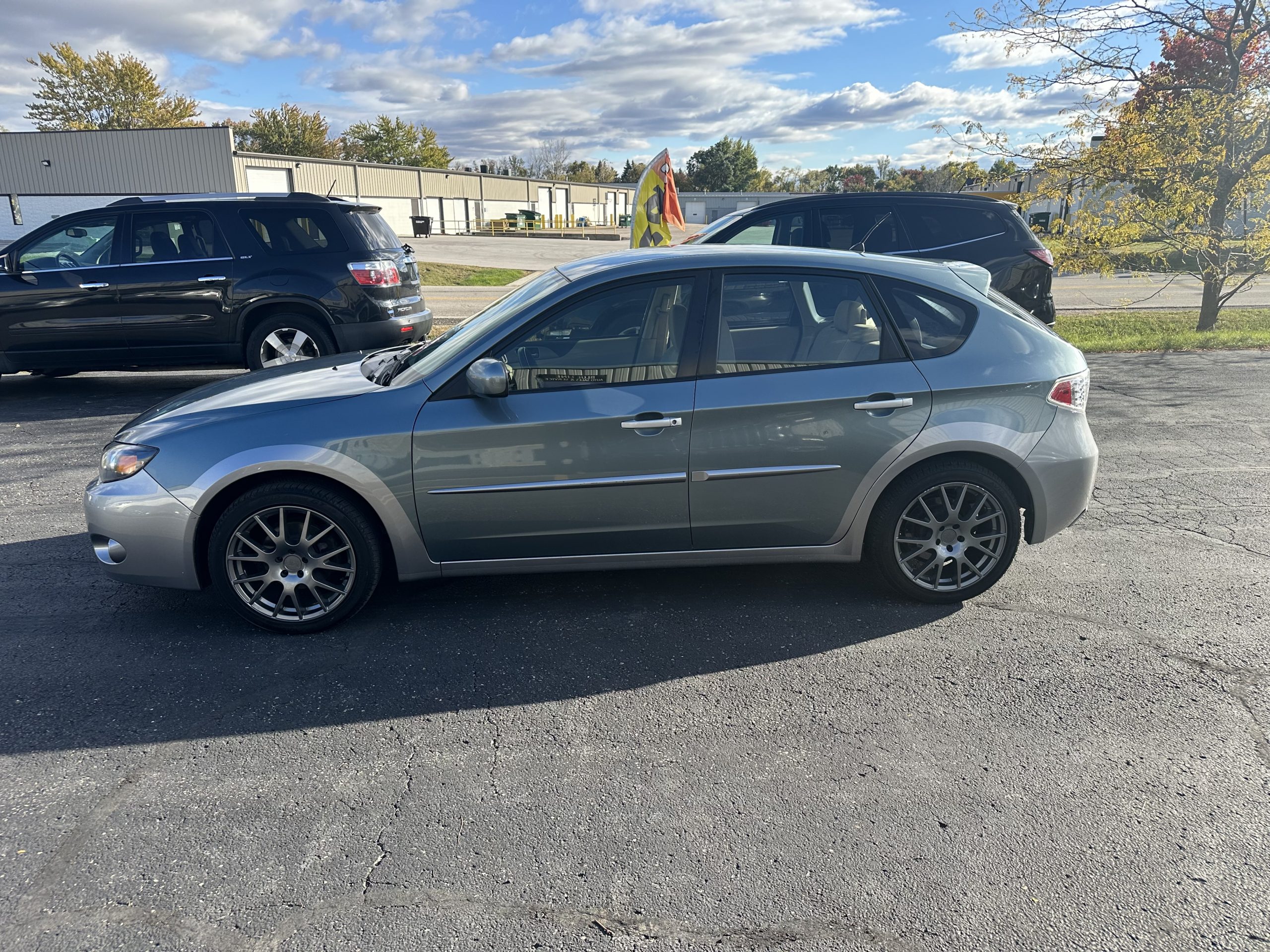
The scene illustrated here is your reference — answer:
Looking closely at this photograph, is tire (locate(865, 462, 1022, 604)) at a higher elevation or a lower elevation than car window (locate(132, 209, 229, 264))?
lower

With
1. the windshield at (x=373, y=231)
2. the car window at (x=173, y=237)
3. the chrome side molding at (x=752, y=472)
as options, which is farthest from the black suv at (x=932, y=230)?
the chrome side molding at (x=752, y=472)

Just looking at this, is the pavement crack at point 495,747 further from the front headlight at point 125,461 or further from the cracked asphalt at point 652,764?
the front headlight at point 125,461

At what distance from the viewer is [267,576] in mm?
4016

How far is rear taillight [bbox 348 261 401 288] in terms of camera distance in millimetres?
8875

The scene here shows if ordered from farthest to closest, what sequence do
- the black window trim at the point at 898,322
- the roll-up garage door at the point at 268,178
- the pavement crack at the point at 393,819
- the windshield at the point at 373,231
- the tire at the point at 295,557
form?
the roll-up garage door at the point at 268,178, the windshield at the point at 373,231, the black window trim at the point at 898,322, the tire at the point at 295,557, the pavement crack at the point at 393,819

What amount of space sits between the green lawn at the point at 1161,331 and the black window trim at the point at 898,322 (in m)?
8.65

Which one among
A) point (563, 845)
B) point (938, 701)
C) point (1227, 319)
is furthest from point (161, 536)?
point (1227, 319)

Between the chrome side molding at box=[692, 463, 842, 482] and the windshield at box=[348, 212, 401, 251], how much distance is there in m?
6.22

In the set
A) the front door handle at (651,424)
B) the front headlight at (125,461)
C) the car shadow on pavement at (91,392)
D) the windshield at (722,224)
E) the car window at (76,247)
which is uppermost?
the windshield at (722,224)

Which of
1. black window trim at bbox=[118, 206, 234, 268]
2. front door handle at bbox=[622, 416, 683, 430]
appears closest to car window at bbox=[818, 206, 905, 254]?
front door handle at bbox=[622, 416, 683, 430]

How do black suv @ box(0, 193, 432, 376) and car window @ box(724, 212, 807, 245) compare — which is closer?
black suv @ box(0, 193, 432, 376)

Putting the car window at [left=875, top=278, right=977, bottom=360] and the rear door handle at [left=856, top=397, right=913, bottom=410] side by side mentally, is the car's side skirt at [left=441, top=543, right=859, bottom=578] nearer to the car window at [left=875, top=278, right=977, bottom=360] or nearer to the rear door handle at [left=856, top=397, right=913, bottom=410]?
the rear door handle at [left=856, top=397, right=913, bottom=410]

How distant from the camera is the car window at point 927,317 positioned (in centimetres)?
420

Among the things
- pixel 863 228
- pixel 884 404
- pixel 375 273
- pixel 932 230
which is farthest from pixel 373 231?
pixel 884 404
